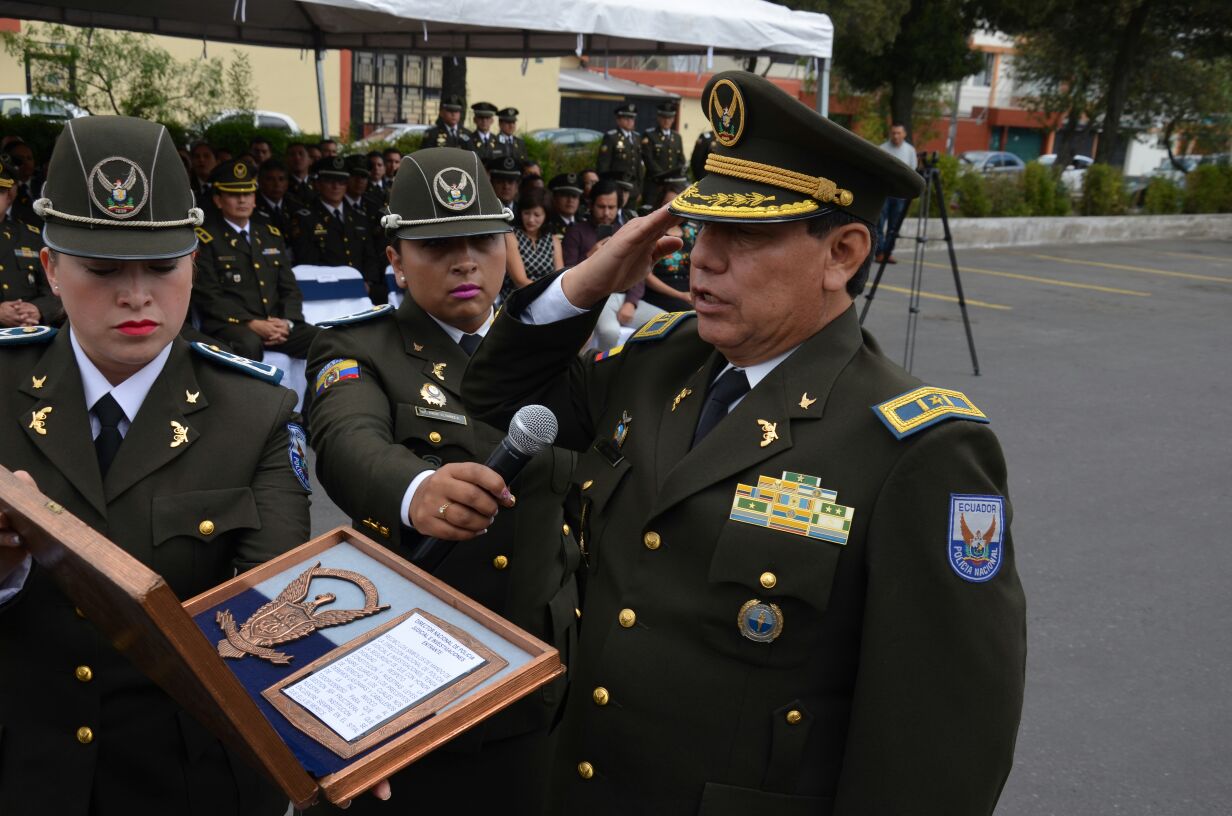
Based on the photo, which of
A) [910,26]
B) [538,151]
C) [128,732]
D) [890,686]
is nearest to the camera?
[890,686]

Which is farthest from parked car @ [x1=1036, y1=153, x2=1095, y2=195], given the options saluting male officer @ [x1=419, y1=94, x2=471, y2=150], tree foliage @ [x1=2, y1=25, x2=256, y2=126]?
tree foliage @ [x1=2, y1=25, x2=256, y2=126]

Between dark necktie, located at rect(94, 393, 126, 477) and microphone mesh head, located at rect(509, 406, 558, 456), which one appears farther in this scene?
dark necktie, located at rect(94, 393, 126, 477)

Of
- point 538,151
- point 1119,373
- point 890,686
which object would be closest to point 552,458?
point 890,686

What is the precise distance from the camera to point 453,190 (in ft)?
8.29

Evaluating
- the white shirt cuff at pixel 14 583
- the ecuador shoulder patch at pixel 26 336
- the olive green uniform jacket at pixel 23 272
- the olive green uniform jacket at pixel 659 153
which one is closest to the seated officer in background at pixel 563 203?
the olive green uniform jacket at pixel 23 272

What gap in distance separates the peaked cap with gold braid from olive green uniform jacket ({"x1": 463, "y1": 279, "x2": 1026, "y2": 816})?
0.23m

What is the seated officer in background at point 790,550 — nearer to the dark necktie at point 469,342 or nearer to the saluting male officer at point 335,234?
the dark necktie at point 469,342

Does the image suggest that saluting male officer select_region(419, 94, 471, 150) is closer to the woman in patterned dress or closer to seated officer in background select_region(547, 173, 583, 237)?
seated officer in background select_region(547, 173, 583, 237)

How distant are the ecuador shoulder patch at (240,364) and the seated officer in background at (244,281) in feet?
15.9

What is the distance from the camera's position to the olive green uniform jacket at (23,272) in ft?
21.0

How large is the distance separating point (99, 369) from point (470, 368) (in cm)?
70

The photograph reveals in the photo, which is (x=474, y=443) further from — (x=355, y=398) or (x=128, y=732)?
(x=128, y=732)

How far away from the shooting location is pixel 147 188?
1.97 m

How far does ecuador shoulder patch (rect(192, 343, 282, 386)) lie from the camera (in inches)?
86.0
